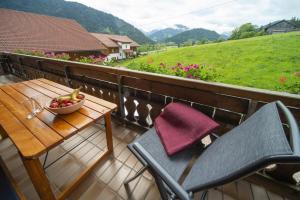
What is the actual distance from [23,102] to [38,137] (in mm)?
744

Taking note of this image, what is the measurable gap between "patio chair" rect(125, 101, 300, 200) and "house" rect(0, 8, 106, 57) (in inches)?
534

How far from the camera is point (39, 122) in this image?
1122 mm

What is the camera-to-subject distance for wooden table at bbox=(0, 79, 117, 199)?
899 millimetres

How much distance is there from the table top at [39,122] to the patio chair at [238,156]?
21.3 inches

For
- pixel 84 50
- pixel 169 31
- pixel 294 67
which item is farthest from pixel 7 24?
pixel 169 31

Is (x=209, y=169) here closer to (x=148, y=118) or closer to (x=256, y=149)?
(x=256, y=149)

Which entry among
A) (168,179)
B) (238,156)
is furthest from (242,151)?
(168,179)

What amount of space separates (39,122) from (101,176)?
76cm

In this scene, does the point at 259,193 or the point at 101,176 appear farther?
the point at 101,176

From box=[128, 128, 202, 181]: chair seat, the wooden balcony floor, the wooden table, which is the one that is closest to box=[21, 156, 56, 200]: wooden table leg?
the wooden table

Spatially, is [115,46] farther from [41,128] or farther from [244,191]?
[244,191]

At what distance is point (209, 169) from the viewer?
78 centimetres

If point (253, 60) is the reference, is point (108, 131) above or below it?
below

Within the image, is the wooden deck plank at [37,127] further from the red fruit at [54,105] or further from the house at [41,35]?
the house at [41,35]
